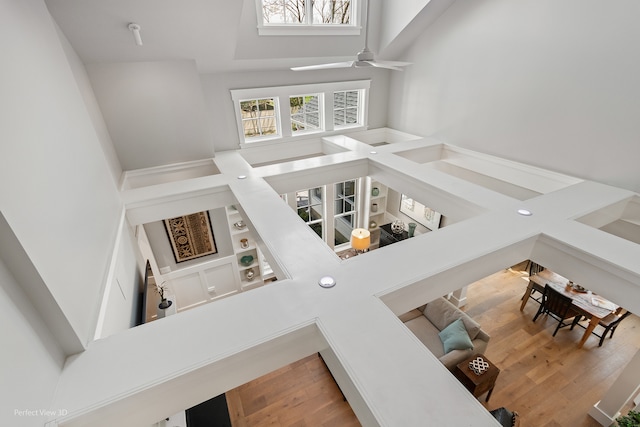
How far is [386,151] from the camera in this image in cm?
459

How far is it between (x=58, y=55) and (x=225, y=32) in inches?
69.2

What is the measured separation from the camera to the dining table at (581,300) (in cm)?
403

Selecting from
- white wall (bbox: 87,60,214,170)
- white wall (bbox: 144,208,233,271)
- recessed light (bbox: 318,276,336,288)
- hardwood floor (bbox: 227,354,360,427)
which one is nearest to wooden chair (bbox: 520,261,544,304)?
hardwood floor (bbox: 227,354,360,427)

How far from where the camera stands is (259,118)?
5.17 m

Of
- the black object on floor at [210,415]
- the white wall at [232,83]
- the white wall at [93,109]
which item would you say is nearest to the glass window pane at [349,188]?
the white wall at [232,83]

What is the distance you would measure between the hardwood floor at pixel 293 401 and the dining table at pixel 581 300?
3350mm

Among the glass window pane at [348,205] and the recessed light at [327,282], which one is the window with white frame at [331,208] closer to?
the glass window pane at [348,205]

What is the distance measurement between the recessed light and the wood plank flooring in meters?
2.41

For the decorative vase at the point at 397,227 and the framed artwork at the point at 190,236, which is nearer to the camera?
the framed artwork at the point at 190,236

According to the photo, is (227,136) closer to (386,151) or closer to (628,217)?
(386,151)

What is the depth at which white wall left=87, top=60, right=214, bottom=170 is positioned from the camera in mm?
3736

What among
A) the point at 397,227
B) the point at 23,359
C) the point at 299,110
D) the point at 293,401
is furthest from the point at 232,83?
the point at 293,401

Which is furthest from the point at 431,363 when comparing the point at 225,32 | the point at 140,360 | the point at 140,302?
the point at 225,32

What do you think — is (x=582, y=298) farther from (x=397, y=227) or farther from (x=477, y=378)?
(x=397, y=227)
